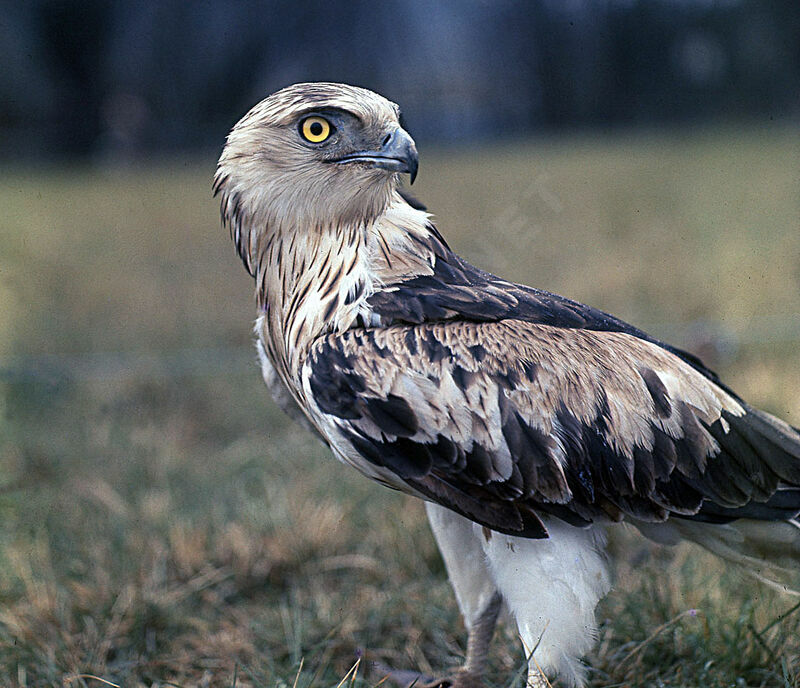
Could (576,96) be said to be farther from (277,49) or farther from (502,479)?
(502,479)

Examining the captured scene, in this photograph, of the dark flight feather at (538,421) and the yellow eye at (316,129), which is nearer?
the dark flight feather at (538,421)

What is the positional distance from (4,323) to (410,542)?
2531 mm

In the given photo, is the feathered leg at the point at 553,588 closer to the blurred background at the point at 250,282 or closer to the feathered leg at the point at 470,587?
the feathered leg at the point at 470,587

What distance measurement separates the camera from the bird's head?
7.99 feet

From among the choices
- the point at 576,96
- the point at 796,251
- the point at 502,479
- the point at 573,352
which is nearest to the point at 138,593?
the point at 502,479

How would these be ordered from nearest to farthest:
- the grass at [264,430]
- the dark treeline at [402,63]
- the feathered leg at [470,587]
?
the feathered leg at [470,587], the grass at [264,430], the dark treeline at [402,63]

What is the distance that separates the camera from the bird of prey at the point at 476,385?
2.35m

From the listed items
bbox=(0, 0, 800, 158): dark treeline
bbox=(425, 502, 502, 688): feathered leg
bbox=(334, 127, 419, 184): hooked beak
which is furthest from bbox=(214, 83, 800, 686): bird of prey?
bbox=(0, 0, 800, 158): dark treeline

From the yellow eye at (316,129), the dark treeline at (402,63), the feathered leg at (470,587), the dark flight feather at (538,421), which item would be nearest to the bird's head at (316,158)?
the yellow eye at (316,129)

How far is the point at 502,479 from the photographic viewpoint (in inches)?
93.4

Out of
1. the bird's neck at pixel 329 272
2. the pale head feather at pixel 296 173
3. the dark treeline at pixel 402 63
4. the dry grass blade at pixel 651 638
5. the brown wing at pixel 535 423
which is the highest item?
the dark treeline at pixel 402 63

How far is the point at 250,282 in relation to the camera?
5902mm

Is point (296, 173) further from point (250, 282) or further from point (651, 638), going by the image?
point (250, 282)

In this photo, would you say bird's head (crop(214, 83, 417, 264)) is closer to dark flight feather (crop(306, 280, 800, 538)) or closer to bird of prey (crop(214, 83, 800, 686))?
bird of prey (crop(214, 83, 800, 686))
